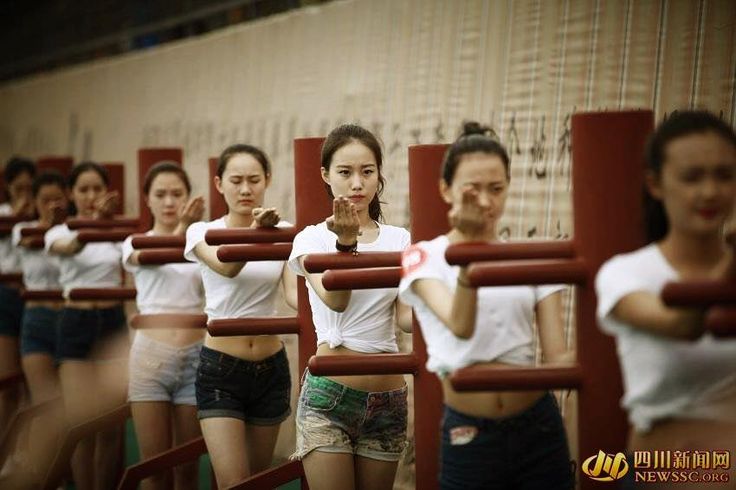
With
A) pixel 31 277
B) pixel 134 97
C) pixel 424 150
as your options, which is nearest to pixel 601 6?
pixel 424 150

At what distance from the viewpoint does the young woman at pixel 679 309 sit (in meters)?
1.53

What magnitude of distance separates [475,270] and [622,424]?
369 mm

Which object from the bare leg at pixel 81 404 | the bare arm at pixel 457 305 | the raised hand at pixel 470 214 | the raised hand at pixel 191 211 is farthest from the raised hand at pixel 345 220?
the bare leg at pixel 81 404

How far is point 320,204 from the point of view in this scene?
2.64 m

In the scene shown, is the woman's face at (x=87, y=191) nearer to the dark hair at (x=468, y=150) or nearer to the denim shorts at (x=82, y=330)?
the denim shorts at (x=82, y=330)

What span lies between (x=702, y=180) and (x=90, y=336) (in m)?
3.01

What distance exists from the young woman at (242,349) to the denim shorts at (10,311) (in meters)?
2.08

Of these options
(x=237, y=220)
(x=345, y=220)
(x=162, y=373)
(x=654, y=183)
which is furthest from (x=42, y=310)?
(x=654, y=183)

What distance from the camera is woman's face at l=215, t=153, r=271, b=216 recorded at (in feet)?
10.1

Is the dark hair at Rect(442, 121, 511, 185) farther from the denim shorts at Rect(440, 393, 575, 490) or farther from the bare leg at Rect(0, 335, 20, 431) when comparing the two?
the bare leg at Rect(0, 335, 20, 431)

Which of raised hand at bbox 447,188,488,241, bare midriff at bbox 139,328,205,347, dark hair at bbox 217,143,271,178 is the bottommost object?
→ bare midriff at bbox 139,328,205,347

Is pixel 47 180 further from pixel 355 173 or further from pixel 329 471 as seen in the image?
pixel 329 471

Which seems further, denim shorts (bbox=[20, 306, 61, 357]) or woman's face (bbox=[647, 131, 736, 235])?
denim shorts (bbox=[20, 306, 61, 357])

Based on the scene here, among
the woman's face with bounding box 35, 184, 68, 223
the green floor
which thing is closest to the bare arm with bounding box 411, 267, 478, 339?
the green floor
